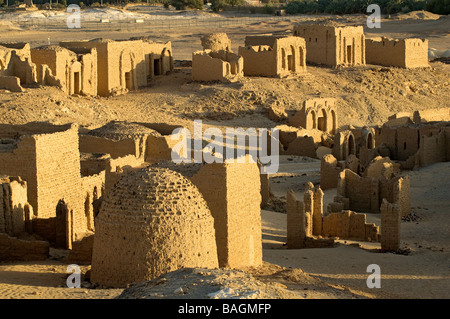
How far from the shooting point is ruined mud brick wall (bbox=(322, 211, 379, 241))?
76.9ft

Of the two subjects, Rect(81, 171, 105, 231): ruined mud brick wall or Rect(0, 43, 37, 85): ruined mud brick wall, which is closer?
Rect(81, 171, 105, 231): ruined mud brick wall

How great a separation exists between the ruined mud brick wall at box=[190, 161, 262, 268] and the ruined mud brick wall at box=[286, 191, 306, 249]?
16.3 feet

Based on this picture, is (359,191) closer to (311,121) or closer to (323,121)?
(311,121)

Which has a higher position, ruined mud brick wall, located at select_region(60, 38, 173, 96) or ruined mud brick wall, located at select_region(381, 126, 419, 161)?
ruined mud brick wall, located at select_region(60, 38, 173, 96)

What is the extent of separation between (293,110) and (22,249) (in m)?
25.2

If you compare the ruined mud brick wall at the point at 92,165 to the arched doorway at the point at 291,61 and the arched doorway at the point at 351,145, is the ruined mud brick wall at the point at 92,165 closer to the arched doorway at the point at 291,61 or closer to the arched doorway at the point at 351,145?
the arched doorway at the point at 351,145

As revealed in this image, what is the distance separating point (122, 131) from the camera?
26.4m

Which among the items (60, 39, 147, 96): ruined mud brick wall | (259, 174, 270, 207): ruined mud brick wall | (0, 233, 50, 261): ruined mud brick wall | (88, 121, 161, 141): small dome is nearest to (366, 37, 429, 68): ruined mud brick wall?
Answer: (60, 39, 147, 96): ruined mud brick wall

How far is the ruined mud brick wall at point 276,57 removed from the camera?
147 feet

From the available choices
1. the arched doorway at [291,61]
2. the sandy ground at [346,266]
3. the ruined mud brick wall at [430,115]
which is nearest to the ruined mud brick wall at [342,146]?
the ruined mud brick wall at [430,115]

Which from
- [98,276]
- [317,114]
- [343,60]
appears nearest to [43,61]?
[317,114]

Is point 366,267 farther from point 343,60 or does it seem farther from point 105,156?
point 343,60

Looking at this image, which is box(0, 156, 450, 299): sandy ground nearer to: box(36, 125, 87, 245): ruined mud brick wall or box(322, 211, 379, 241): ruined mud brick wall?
box(322, 211, 379, 241): ruined mud brick wall

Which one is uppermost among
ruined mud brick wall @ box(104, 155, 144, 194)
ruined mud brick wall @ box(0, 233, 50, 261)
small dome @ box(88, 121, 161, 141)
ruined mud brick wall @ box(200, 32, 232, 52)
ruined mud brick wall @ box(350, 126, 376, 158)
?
ruined mud brick wall @ box(200, 32, 232, 52)
